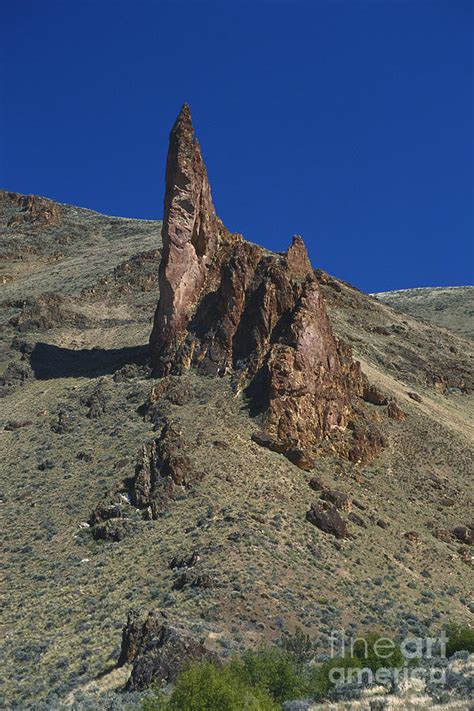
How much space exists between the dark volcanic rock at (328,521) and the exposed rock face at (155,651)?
45.9 ft

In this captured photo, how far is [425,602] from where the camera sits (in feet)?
126

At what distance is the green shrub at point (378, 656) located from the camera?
2748 centimetres

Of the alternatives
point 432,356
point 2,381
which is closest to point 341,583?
point 2,381

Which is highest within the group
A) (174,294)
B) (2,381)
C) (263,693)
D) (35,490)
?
(174,294)

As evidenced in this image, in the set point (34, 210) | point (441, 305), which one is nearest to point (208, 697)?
point (34, 210)

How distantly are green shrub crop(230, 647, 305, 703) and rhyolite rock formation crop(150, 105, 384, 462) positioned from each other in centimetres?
2067

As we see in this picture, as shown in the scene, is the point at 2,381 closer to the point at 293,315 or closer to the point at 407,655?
the point at 293,315

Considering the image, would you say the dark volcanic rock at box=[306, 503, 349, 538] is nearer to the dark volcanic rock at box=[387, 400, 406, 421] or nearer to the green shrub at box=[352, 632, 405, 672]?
the green shrub at box=[352, 632, 405, 672]

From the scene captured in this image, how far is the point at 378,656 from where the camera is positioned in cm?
2786

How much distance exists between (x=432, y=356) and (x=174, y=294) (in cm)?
3850

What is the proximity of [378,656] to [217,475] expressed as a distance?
17.5m

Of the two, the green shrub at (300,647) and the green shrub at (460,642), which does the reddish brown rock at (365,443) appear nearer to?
the green shrub at (460,642)

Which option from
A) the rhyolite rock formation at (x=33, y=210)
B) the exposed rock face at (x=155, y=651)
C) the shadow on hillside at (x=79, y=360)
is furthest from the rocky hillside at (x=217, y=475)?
the rhyolite rock formation at (x=33, y=210)

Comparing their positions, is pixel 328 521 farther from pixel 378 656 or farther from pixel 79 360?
pixel 79 360
